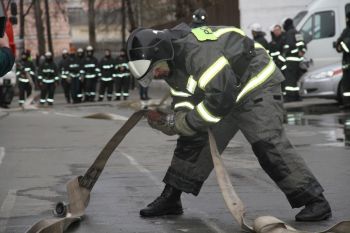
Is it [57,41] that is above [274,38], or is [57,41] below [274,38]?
below

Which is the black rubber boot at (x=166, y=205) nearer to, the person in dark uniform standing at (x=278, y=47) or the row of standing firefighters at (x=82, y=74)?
the person in dark uniform standing at (x=278, y=47)

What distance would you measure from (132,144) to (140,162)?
2.25 meters

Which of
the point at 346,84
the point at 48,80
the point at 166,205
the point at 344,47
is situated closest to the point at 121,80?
the point at 48,80

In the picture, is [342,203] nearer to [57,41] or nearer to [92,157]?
[92,157]

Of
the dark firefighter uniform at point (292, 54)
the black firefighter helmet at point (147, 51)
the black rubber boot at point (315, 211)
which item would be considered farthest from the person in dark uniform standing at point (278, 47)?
the black firefighter helmet at point (147, 51)

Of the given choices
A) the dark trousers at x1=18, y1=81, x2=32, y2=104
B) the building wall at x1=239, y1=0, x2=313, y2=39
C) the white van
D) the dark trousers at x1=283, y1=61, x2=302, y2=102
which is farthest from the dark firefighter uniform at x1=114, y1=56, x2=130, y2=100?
the dark trousers at x1=283, y1=61, x2=302, y2=102

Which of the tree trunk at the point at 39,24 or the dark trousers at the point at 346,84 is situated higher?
the dark trousers at the point at 346,84

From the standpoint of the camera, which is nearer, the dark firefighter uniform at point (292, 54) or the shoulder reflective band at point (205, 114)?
the shoulder reflective band at point (205, 114)

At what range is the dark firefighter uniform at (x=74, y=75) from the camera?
104 ft

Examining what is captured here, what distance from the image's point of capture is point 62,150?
12781 mm

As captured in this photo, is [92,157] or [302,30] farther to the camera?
[302,30]

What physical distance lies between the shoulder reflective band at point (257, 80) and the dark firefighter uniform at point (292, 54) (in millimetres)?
13761

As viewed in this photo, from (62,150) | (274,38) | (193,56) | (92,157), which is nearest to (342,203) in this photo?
(193,56)

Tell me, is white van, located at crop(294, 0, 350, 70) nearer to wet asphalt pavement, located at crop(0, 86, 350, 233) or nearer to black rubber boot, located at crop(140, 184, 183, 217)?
wet asphalt pavement, located at crop(0, 86, 350, 233)
